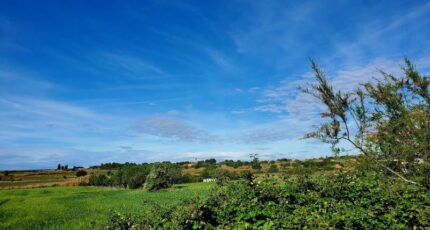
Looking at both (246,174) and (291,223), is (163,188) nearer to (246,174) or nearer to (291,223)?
(246,174)

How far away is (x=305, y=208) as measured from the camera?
805cm

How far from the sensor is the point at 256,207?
8.30 metres

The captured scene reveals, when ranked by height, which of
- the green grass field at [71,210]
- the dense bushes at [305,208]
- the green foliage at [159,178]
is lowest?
the green grass field at [71,210]

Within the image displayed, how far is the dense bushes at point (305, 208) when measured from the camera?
6809mm

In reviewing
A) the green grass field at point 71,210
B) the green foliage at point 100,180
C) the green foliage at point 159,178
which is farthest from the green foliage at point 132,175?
the green grass field at point 71,210

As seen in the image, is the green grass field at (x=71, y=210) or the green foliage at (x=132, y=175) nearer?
the green grass field at (x=71, y=210)

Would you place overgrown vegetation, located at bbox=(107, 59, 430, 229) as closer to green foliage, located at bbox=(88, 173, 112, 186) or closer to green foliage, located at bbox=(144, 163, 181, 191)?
green foliage, located at bbox=(144, 163, 181, 191)

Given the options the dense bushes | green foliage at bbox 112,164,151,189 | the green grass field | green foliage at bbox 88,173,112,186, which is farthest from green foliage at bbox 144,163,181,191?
the dense bushes

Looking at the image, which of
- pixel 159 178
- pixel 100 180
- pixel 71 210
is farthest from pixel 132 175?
pixel 71 210

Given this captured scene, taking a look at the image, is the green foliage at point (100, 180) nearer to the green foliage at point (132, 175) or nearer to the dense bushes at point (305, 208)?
the green foliage at point (132, 175)

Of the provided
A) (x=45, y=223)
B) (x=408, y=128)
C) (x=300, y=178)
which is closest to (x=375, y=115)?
(x=408, y=128)

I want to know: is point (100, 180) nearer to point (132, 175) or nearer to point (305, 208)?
point (132, 175)

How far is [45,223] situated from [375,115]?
51.1 feet

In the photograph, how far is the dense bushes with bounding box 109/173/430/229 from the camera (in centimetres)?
681
